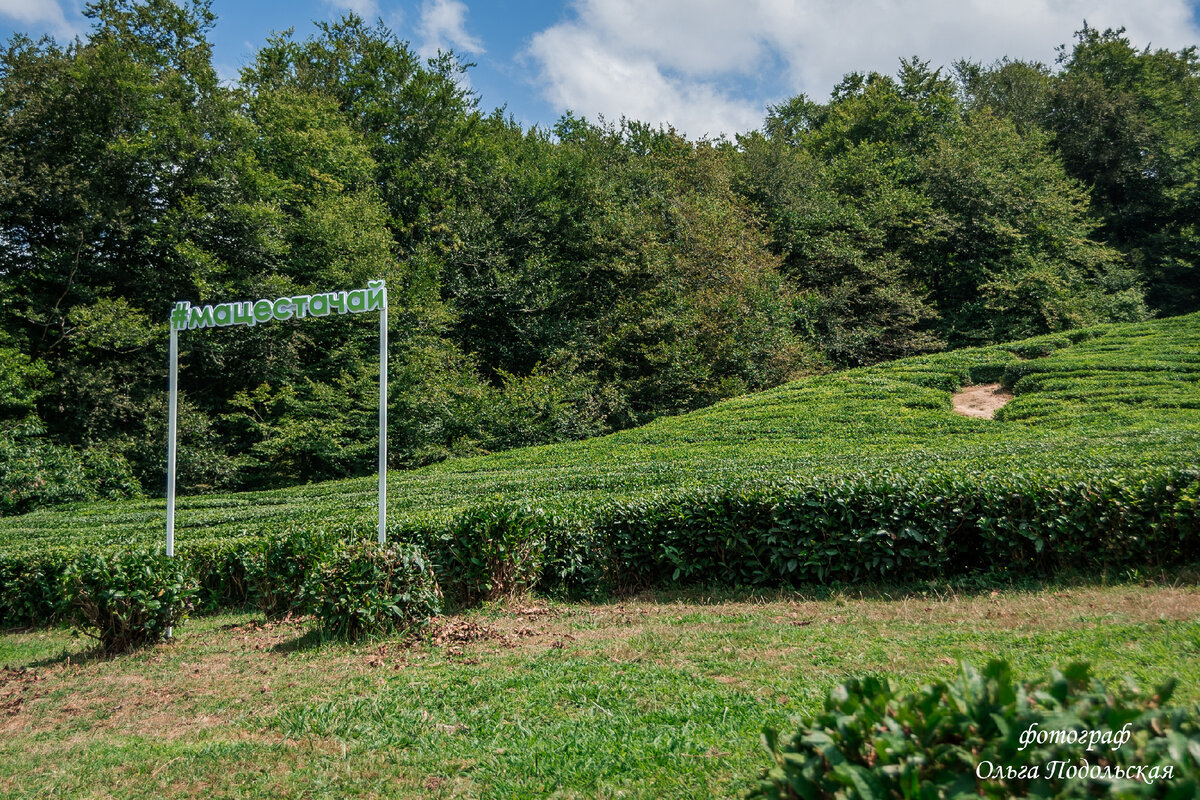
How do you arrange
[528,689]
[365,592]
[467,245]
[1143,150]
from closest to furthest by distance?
[528,689]
[365,592]
[467,245]
[1143,150]

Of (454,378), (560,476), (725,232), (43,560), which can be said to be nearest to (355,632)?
(43,560)

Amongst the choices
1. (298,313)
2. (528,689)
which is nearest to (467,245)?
(298,313)

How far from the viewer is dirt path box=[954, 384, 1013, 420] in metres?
16.7

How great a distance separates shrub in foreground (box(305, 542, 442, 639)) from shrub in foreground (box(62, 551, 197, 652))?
131 centimetres

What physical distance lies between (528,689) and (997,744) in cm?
298

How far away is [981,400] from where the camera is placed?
693 inches

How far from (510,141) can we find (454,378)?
12.3 m

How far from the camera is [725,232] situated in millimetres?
24656

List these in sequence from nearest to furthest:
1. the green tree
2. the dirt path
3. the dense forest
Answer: the dirt path
the dense forest
the green tree

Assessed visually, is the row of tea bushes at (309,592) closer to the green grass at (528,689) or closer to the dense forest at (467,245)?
the green grass at (528,689)

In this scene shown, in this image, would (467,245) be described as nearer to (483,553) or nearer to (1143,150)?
(483,553)

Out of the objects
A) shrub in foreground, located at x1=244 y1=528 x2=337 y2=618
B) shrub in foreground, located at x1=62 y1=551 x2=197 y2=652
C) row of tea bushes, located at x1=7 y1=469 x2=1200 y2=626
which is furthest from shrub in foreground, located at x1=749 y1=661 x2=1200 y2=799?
shrub in foreground, located at x1=62 y1=551 x2=197 y2=652

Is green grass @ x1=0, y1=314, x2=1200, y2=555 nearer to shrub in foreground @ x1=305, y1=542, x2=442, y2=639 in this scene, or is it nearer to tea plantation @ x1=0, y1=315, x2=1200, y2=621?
tea plantation @ x1=0, y1=315, x2=1200, y2=621

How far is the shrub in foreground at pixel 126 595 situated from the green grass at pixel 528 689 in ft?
0.76
